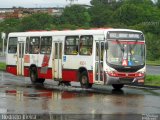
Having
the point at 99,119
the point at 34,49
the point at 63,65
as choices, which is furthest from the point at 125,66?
the point at 99,119

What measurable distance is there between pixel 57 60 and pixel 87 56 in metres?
2.88

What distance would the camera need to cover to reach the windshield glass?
2442cm

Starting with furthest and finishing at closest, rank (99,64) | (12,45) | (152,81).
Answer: (12,45)
(152,81)
(99,64)

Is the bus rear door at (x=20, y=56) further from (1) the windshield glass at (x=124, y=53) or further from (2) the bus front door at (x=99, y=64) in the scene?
(1) the windshield glass at (x=124, y=53)

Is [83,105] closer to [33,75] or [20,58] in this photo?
[33,75]

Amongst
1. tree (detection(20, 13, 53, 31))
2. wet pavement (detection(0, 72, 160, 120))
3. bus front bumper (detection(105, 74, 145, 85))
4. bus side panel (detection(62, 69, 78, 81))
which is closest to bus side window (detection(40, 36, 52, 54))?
bus side panel (detection(62, 69, 78, 81))

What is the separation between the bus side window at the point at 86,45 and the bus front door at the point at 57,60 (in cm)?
189

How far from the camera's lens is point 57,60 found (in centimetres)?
2797

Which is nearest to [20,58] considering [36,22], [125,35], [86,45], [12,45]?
[12,45]

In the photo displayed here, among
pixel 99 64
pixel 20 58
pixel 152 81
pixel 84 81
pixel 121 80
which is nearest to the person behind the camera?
pixel 121 80

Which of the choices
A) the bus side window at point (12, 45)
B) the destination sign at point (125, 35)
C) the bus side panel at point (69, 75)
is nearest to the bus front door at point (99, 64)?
the destination sign at point (125, 35)

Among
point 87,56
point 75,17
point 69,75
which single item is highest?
point 75,17

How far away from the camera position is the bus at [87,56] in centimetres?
2439

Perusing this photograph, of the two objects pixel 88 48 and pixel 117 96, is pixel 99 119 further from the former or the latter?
pixel 88 48
